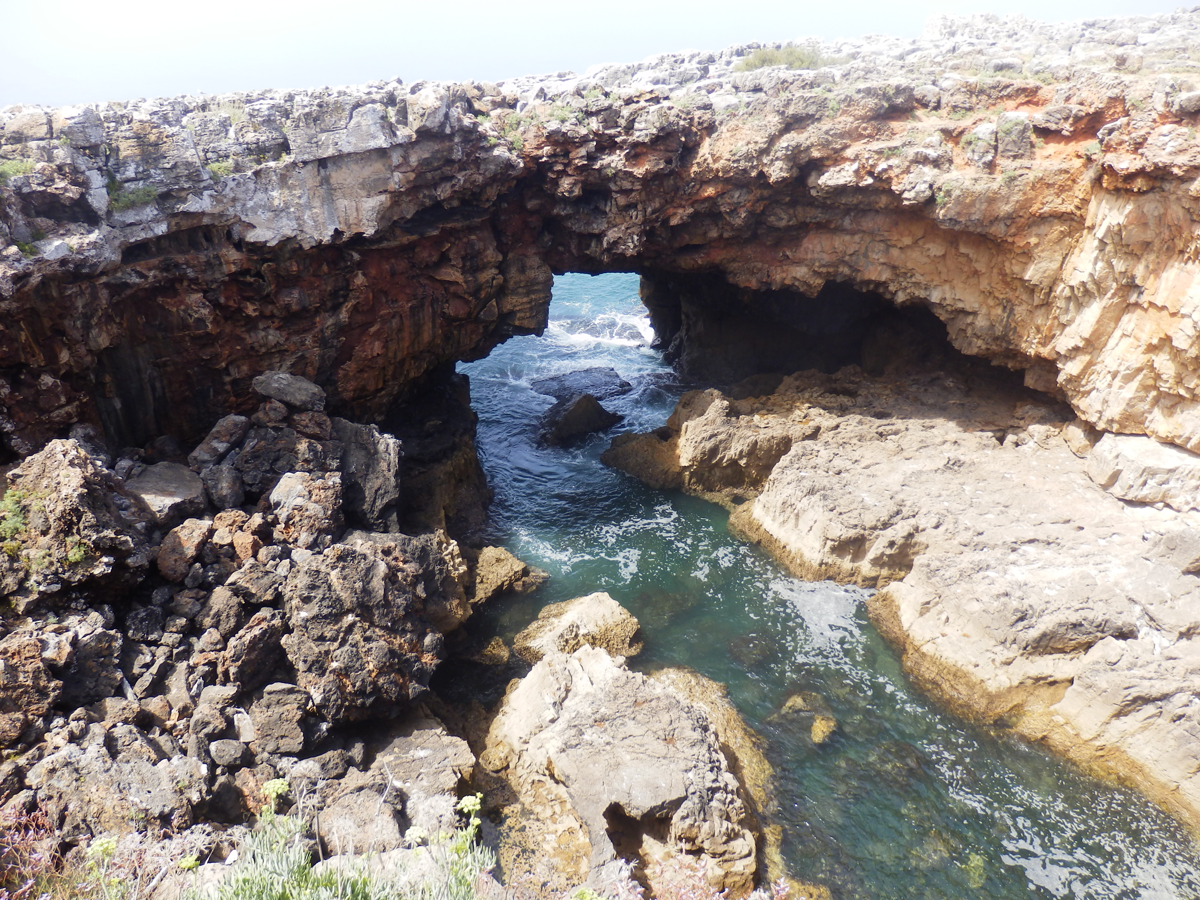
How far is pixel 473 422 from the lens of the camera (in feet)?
72.1

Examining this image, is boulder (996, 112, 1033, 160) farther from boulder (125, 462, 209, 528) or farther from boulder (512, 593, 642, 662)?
boulder (125, 462, 209, 528)

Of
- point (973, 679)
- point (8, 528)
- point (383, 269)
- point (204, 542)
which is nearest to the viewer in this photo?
point (8, 528)

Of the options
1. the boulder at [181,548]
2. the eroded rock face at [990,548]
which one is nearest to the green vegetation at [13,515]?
the boulder at [181,548]

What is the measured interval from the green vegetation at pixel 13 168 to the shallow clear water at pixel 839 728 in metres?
12.4

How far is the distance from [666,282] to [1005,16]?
47.2ft

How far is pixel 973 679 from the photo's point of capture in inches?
557

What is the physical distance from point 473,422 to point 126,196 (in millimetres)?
10490

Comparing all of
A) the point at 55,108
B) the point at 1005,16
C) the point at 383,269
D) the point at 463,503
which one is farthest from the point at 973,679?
the point at 1005,16

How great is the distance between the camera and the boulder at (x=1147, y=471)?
14797 mm

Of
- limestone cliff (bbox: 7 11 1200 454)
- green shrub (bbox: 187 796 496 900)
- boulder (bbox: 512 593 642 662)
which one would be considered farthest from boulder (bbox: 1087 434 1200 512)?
green shrub (bbox: 187 796 496 900)

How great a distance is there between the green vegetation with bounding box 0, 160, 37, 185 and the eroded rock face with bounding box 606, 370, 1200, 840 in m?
15.8

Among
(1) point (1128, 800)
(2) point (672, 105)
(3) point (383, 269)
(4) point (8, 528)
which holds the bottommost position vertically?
(1) point (1128, 800)

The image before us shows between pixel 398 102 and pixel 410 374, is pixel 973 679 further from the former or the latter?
pixel 398 102

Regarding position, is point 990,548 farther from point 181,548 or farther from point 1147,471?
point 181,548
